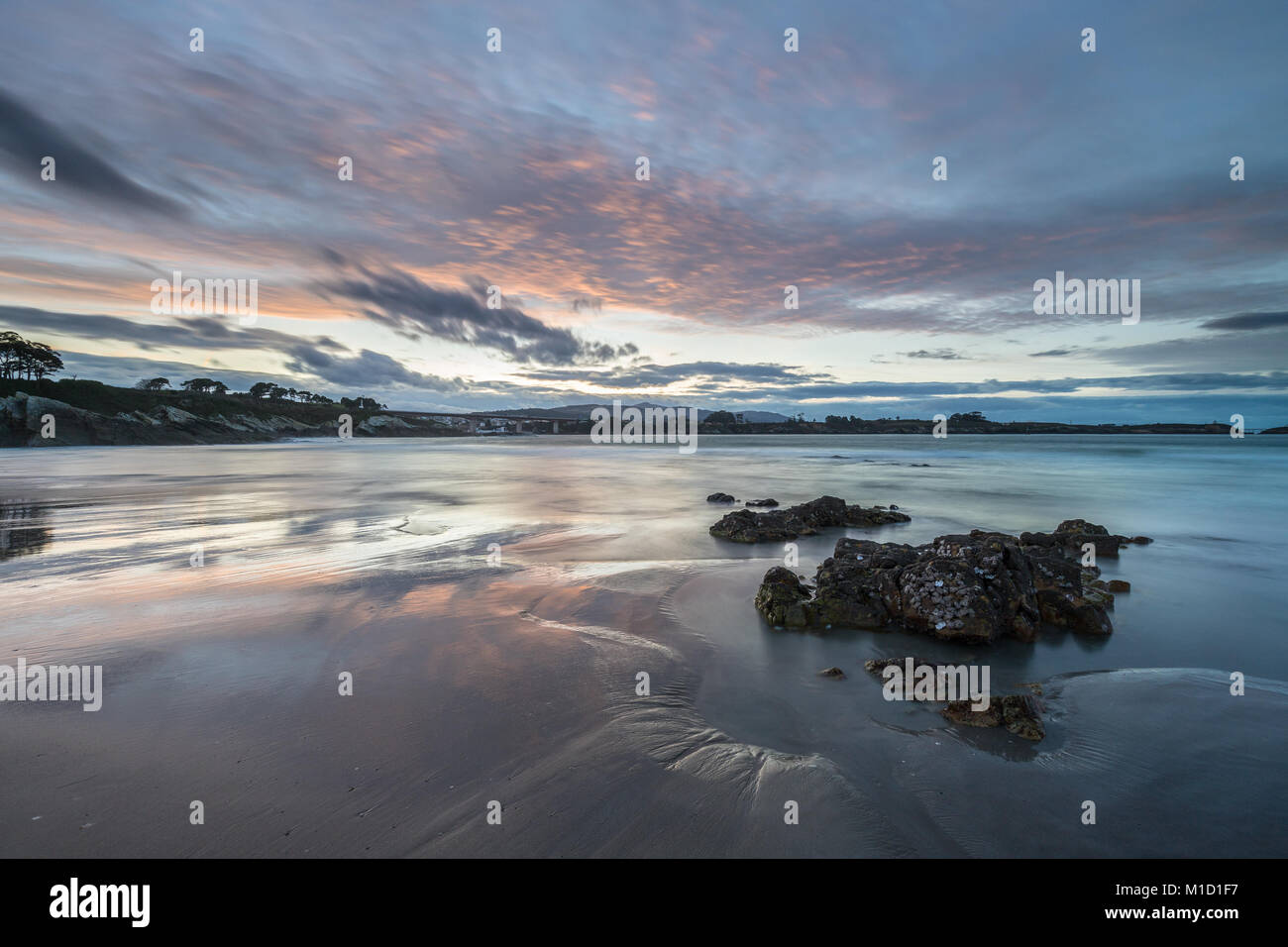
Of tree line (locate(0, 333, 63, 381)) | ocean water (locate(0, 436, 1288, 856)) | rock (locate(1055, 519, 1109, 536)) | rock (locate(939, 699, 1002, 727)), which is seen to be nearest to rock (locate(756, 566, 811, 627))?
ocean water (locate(0, 436, 1288, 856))

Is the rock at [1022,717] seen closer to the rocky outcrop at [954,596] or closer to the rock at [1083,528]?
the rocky outcrop at [954,596]

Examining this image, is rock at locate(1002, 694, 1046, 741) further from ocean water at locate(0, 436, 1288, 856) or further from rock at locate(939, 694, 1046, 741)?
ocean water at locate(0, 436, 1288, 856)

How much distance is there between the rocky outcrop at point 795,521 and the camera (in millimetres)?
11492

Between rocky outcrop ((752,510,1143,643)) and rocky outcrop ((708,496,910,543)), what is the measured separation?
4353mm

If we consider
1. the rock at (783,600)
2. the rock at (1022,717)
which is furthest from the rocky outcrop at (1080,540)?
the rock at (1022,717)

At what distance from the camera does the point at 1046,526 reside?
47.8ft

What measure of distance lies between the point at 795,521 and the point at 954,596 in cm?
660

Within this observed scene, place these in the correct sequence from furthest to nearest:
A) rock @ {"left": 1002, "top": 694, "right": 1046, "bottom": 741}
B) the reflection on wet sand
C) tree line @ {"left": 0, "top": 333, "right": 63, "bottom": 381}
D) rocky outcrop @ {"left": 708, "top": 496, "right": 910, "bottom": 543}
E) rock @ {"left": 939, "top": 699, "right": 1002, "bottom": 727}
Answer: tree line @ {"left": 0, "top": 333, "right": 63, "bottom": 381} → rocky outcrop @ {"left": 708, "top": 496, "right": 910, "bottom": 543} → the reflection on wet sand → rock @ {"left": 939, "top": 699, "right": 1002, "bottom": 727} → rock @ {"left": 1002, "top": 694, "right": 1046, "bottom": 741}

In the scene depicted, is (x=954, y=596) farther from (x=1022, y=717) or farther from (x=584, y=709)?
(x=584, y=709)

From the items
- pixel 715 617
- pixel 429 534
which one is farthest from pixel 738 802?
pixel 429 534

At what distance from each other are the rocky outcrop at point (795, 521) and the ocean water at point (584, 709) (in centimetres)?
115

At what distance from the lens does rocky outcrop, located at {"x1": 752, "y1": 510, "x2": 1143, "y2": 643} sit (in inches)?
233
